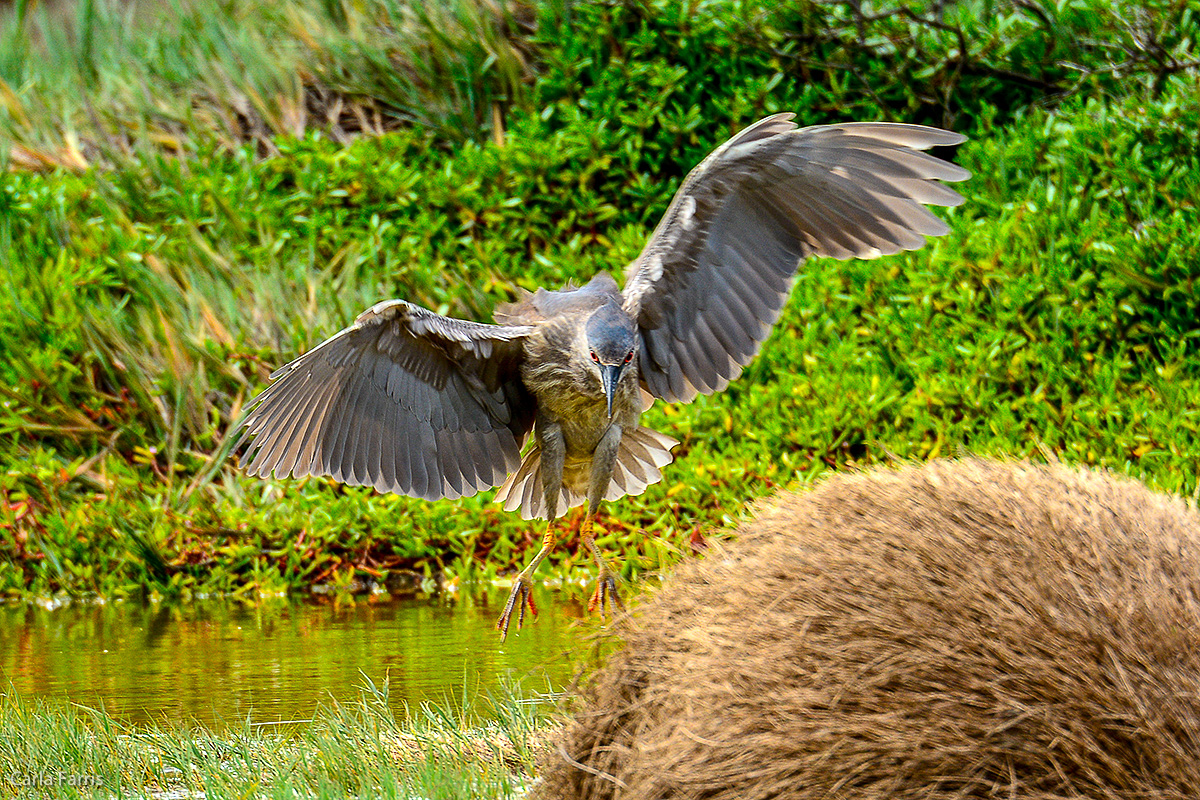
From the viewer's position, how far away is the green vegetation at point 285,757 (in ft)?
10.5

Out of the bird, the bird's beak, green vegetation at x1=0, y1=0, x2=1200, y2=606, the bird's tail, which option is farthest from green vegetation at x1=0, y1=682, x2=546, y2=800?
green vegetation at x1=0, y1=0, x2=1200, y2=606

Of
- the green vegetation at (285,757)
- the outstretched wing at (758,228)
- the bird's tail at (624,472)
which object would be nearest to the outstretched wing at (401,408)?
the bird's tail at (624,472)

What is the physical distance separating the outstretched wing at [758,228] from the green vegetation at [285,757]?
64.5 inches

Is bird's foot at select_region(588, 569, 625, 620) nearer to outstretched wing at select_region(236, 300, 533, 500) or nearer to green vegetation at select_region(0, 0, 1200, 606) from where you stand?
outstretched wing at select_region(236, 300, 533, 500)

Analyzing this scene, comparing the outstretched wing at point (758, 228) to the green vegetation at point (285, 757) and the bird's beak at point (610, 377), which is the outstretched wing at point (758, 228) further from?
the green vegetation at point (285, 757)

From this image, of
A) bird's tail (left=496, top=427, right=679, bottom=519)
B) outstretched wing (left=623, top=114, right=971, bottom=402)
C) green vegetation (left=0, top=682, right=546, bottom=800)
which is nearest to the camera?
green vegetation (left=0, top=682, right=546, bottom=800)

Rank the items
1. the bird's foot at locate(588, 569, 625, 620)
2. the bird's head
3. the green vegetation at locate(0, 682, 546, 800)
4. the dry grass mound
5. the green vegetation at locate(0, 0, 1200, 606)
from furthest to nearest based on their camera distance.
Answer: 1. the green vegetation at locate(0, 0, 1200, 606)
2. the bird's head
3. the bird's foot at locate(588, 569, 625, 620)
4. the green vegetation at locate(0, 682, 546, 800)
5. the dry grass mound

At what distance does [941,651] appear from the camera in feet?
7.45

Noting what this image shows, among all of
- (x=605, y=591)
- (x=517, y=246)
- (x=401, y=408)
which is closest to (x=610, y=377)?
(x=605, y=591)

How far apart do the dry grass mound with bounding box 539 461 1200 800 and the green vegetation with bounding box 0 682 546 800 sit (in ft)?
2.41

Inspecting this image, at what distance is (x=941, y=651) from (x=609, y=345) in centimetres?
212

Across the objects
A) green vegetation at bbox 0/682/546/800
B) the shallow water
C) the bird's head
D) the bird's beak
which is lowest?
the shallow water

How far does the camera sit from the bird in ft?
14.5

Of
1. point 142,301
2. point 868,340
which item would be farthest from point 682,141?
point 142,301
